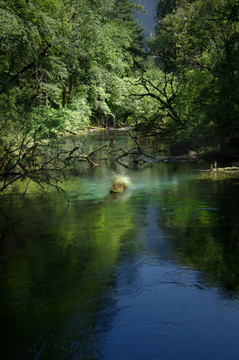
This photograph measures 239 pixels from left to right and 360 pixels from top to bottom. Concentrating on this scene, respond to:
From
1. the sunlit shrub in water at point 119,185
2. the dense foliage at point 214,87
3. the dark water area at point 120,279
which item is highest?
the dense foliage at point 214,87

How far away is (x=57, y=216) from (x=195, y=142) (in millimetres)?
11973

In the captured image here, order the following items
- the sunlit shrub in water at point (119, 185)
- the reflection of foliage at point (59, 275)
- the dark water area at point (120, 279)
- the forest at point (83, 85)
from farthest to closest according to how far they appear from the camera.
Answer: the forest at point (83, 85), the sunlit shrub in water at point (119, 185), the reflection of foliage at point (59, 275), the dark water area at point (120, 279)

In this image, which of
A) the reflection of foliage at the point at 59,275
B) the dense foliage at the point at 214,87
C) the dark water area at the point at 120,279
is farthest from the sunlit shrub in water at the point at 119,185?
the dense foliage at the point at 214,87

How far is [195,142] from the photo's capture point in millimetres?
21266

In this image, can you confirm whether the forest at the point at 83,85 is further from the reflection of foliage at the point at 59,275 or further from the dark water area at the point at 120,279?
the dark water area at the point at 120,279

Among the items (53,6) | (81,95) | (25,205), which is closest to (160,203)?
(25,205)

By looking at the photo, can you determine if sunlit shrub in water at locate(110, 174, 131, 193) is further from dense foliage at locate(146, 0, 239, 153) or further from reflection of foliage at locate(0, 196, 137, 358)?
dense foliage at locate(146, 0, 239, 153)

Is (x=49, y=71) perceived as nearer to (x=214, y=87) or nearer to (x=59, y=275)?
(x=214, y=87)

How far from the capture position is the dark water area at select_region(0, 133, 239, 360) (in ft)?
17.0

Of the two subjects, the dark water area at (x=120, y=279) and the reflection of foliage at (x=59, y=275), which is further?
the reflection of foliage at (x=59, y=275)

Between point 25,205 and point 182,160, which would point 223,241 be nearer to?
point 25,205

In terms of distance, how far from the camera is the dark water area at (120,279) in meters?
5.19

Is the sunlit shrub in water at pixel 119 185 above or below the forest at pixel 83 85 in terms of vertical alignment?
below

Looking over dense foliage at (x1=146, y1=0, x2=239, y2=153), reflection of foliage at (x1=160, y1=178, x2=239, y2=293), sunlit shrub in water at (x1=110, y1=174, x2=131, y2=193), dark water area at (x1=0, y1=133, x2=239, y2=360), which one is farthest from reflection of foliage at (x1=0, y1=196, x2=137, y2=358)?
dense foliage at (x1=146, y1=0, x2=239, y2=153)
